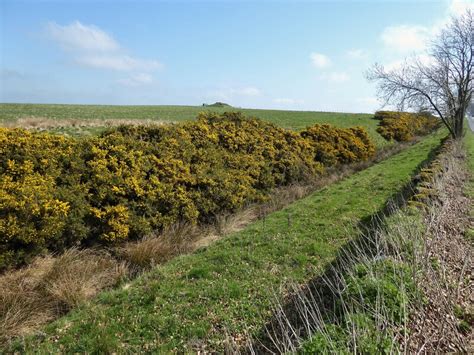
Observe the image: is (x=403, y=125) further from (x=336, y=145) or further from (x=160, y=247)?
(x=160, y=247)

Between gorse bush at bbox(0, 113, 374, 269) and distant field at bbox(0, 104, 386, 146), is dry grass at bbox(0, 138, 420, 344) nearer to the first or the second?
gorse bush at bbox(0, 113, 374, 269)

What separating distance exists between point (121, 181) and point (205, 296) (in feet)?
14.0

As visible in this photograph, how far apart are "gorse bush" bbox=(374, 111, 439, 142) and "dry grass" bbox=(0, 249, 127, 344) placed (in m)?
33.8

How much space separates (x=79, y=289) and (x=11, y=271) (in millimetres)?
1379

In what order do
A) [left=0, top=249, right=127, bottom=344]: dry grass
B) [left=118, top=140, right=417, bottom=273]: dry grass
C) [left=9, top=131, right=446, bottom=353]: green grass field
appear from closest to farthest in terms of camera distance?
[left=9, top=131, right=446, bottom=353]: green grass field
[left=0, top=249, right=127, bottom=344]: dry grass
[left=118, top=140, right=417, bottom=273]: dry grass

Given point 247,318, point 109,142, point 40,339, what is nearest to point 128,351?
point 40,339

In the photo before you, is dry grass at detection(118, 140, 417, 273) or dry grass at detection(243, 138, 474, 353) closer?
dry grass at detection(243, 138, 474, 353)

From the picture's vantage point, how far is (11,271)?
6.14 meters

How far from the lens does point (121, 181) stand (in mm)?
8672

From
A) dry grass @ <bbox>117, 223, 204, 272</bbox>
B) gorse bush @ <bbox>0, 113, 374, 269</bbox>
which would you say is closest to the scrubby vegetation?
dry grass @ <bbox>117, 223, 204, 272</bbox>

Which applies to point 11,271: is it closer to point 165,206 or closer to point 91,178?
point 91,178

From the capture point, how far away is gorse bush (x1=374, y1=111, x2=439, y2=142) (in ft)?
117

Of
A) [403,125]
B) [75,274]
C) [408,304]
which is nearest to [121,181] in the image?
[75,274]

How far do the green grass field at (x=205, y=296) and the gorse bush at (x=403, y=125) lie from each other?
2981 centimetres
